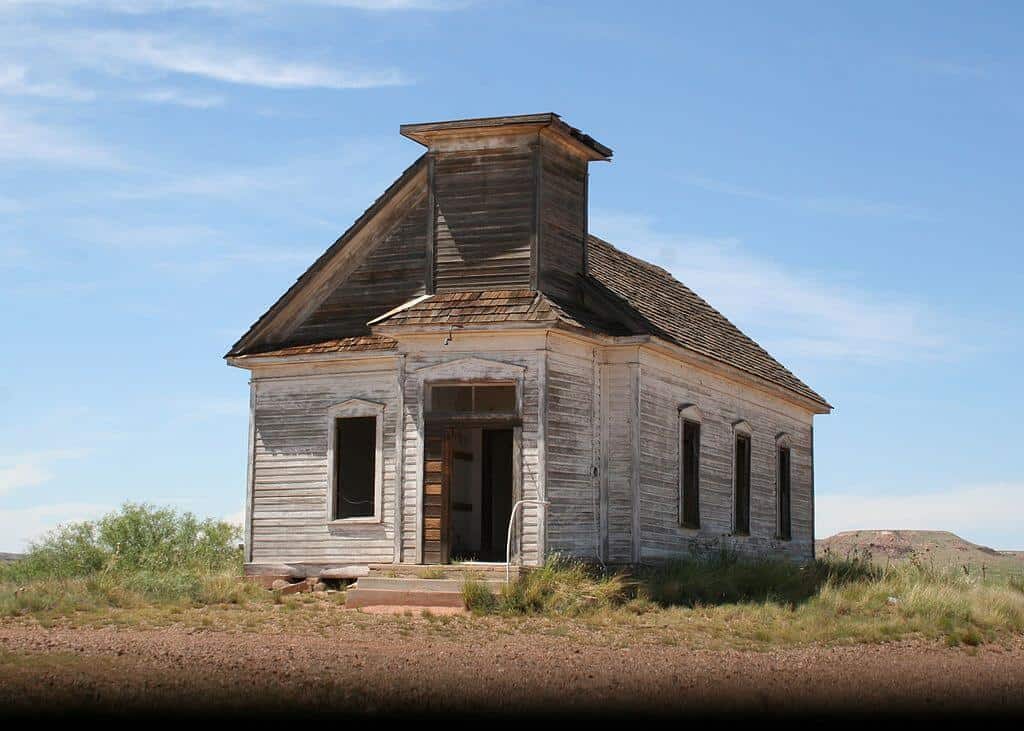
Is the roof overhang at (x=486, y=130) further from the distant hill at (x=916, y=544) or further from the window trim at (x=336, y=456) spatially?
the distant hill at (x=916, y=544)

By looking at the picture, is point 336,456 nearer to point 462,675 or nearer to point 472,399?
point 472,399

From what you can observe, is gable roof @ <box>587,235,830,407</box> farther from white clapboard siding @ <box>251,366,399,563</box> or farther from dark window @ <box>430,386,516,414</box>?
white clapboard siding @ <box>251,366,399,563</box>

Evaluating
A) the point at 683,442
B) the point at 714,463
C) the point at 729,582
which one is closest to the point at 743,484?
the point at 714,463

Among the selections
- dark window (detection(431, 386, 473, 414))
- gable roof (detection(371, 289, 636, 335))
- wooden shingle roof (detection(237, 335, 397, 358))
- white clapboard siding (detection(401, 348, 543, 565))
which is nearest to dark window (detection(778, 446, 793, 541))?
gable roof (detection(371, 289, 636, 335))

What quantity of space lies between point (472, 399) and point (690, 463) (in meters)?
4.78

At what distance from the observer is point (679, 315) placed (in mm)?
26656

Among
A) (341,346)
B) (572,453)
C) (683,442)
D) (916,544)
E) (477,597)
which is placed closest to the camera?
(477,597)

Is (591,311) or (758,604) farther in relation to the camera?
(591,311)

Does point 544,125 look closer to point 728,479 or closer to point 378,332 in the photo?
point 378,332

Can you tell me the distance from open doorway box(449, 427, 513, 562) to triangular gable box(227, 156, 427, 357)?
9.09ft

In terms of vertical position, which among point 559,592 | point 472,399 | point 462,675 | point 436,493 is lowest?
point 462,675

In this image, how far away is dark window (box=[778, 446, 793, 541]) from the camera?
28750 mm

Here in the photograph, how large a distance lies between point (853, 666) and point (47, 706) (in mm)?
7966

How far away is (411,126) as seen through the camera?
22750 mm
